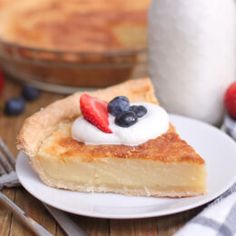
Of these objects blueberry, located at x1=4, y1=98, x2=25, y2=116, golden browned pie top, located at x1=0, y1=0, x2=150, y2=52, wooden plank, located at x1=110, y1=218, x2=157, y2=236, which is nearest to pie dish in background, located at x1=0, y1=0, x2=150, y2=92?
golden browned pie top, located at x1=0, y1=0, x2=150, y2=52

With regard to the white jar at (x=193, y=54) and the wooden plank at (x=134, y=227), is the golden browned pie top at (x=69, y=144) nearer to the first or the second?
the wooden plank at (x=134, y=227)

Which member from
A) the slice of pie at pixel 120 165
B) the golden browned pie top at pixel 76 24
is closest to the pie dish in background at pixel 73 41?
the golden browned pie top at pixel 76 24

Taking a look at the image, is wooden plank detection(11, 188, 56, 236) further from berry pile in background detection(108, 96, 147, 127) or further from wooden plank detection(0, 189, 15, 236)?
berry pile in background detection(108, 96, 147, 127)

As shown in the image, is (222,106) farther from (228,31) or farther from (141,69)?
(141,69)

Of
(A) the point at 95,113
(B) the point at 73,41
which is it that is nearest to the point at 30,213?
(A) the point at 95,113

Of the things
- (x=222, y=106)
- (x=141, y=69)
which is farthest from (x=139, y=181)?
(x=141, y=69)

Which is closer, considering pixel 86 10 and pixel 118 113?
pixel 118 113
